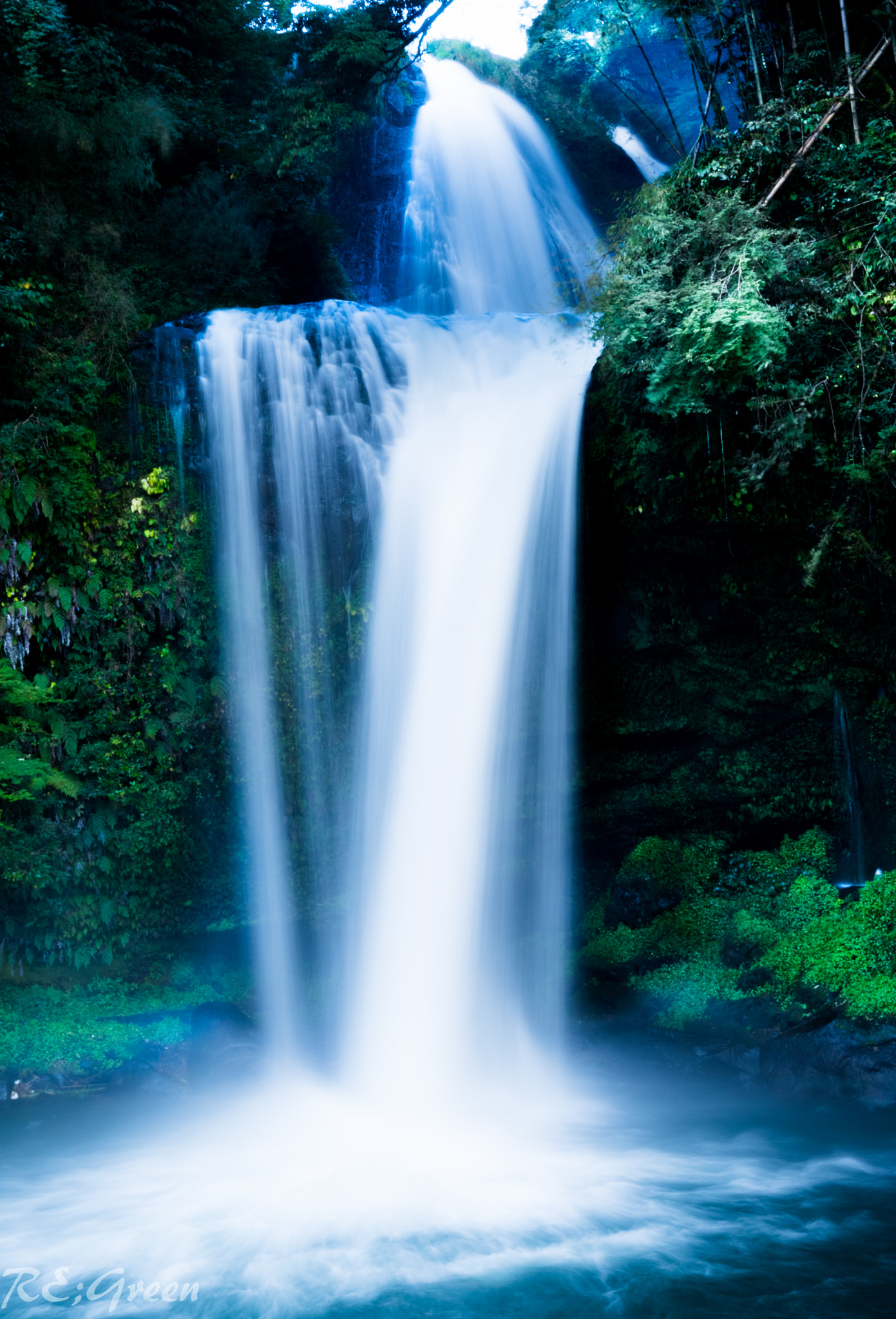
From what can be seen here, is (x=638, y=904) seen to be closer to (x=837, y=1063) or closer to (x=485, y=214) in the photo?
(x=837, y=1063)

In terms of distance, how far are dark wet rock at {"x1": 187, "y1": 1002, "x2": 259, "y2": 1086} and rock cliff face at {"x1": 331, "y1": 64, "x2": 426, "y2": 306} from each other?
11.1 m

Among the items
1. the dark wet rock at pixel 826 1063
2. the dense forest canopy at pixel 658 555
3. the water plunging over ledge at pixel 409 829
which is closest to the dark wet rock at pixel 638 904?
the dense forest canopy at pixel 658 555

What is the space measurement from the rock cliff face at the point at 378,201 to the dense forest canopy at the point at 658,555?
223 inches

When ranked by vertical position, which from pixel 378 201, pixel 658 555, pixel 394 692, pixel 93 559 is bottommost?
pixel 394 692

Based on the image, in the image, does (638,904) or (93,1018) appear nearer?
(93,1018)

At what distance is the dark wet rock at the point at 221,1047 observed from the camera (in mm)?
7184

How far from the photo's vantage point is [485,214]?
15.1 m

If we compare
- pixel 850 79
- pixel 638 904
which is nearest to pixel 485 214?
pixel 850 79

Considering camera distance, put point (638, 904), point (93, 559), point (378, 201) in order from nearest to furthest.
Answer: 1. point (93, 559)
2. point (638, 904)
3. point (378, 201)

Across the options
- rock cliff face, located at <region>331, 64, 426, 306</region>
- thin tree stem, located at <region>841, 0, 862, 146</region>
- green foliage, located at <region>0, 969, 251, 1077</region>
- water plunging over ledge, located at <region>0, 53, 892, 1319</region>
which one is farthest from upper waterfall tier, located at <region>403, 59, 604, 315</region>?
green foliage, located at <region>0, 969, 251, 1077</region>

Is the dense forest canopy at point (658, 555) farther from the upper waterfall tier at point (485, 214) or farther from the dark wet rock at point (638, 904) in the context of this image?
the upper waterfall tier at point (485, 214)

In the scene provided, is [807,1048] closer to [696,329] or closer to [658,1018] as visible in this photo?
[658,1018]

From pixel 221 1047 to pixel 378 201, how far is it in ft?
45.5

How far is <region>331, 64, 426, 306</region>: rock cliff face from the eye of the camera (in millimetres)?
14266
